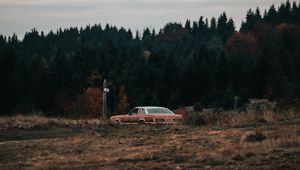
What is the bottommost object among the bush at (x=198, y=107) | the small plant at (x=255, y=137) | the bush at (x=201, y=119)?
the small plant at (x=255, y=137)

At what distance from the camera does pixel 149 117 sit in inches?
1192

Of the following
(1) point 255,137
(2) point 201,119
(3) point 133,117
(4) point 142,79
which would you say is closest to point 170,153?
(1) point 255,137

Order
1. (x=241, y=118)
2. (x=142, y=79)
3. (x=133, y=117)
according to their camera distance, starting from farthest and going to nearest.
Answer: (x=142, y=79) → (x=133, y=117) → (x=241, y=118)

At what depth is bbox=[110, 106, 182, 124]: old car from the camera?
98.4ft

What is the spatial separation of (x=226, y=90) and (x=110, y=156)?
103m

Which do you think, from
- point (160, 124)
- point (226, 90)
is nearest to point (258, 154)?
point (160, 124)

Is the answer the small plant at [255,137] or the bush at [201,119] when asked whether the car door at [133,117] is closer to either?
the bush at [201,119]

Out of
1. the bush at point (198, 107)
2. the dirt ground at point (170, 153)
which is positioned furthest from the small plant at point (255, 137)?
the bush at point (198, 107)

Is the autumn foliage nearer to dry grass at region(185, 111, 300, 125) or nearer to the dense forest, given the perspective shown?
the dense forest

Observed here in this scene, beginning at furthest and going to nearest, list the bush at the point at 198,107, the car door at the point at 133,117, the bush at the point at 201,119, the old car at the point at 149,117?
the bush at the point at 198,107 → the car door at the point at 133,117 → the old car at the point at 149,117 → the bush at the point at 201,119

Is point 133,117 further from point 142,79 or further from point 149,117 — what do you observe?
point 142,79

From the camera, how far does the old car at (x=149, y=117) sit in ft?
98.4

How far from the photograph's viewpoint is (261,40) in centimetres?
16338

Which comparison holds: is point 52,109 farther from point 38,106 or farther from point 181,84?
point 181,84
